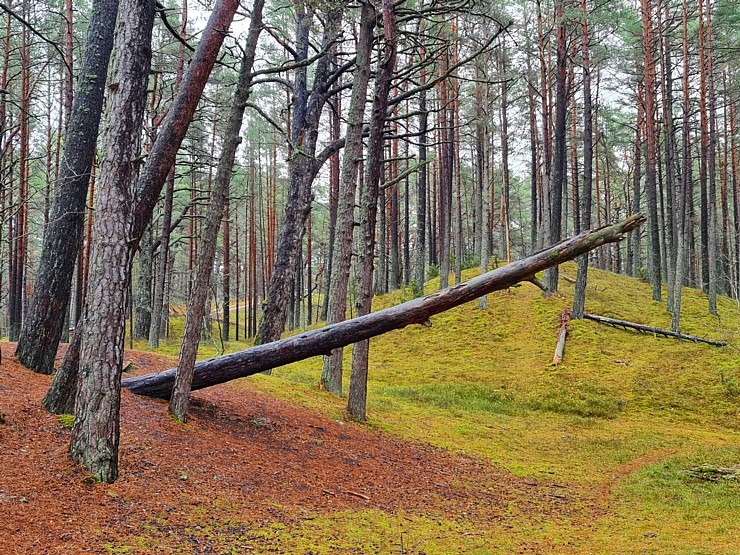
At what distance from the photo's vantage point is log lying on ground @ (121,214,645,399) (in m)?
6.01

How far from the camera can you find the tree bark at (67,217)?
714cm

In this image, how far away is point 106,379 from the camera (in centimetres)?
438

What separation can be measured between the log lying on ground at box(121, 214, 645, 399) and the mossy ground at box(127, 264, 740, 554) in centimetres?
228

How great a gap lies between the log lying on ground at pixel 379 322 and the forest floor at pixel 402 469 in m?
0.52

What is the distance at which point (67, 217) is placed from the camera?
7207mm

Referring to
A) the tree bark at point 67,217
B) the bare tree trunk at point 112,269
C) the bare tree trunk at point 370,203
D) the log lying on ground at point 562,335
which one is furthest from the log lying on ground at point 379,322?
the log lying on ground at point 562,335

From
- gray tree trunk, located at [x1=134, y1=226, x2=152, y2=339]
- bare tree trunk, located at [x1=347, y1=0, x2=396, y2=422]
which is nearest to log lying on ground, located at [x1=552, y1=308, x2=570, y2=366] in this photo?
bare tree trunk, located at [x1=347, y1=0, x2=396, y2=422]

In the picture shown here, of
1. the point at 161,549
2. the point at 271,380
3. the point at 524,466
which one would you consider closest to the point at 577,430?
the point at 524,466

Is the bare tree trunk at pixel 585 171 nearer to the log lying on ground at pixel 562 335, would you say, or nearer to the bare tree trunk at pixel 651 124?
the log lying on ground at pixel 562 335

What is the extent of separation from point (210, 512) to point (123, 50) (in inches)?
166

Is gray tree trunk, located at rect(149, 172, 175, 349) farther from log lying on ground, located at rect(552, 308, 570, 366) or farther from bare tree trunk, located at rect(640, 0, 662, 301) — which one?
bare tree trunk, located at rect(640, 0, 662, 301)

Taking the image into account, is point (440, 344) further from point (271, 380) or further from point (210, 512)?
point (210, 512)

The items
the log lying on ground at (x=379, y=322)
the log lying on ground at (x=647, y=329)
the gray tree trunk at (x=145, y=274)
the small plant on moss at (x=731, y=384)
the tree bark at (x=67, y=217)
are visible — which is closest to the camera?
the log lying on ground at (x=379, y=322)

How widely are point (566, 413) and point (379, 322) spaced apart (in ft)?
28.2
